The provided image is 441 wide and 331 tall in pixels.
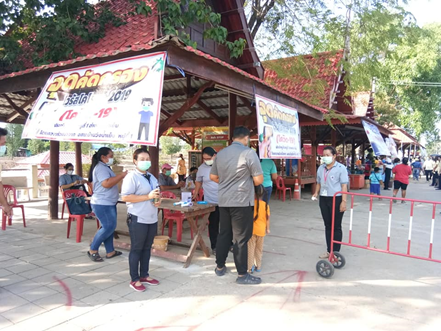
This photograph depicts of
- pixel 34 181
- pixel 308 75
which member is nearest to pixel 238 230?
pixel 308 75

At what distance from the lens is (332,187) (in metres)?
4.56

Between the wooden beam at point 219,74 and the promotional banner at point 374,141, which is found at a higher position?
the wooden beam at point 219,74

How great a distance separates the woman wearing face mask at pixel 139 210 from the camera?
11.4 ft

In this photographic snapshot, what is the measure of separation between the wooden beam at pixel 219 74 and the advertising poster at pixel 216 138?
6.29 metres

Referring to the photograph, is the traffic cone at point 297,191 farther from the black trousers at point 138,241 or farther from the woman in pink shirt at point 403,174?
the black trousers at point 138,241

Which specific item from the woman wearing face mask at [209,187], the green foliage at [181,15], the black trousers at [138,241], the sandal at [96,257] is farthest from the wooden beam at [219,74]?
the sandal at [96,257]

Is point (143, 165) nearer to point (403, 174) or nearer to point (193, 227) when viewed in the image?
point (193, 227)

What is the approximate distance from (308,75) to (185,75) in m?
5.96

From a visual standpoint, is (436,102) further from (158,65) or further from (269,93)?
(158,65)

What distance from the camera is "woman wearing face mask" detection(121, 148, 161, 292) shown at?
11.4 ft

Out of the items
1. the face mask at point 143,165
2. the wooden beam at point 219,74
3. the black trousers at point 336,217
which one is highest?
the wooden beam at point 219,74

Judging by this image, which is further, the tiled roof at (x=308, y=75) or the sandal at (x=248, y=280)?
the tiled roof at (x=308, y=75)

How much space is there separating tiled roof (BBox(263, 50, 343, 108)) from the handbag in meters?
8.13

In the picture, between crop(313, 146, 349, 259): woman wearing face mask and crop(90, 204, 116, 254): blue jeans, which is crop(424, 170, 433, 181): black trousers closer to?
crop(313, 146, 349, 259): woman wearing face mask
